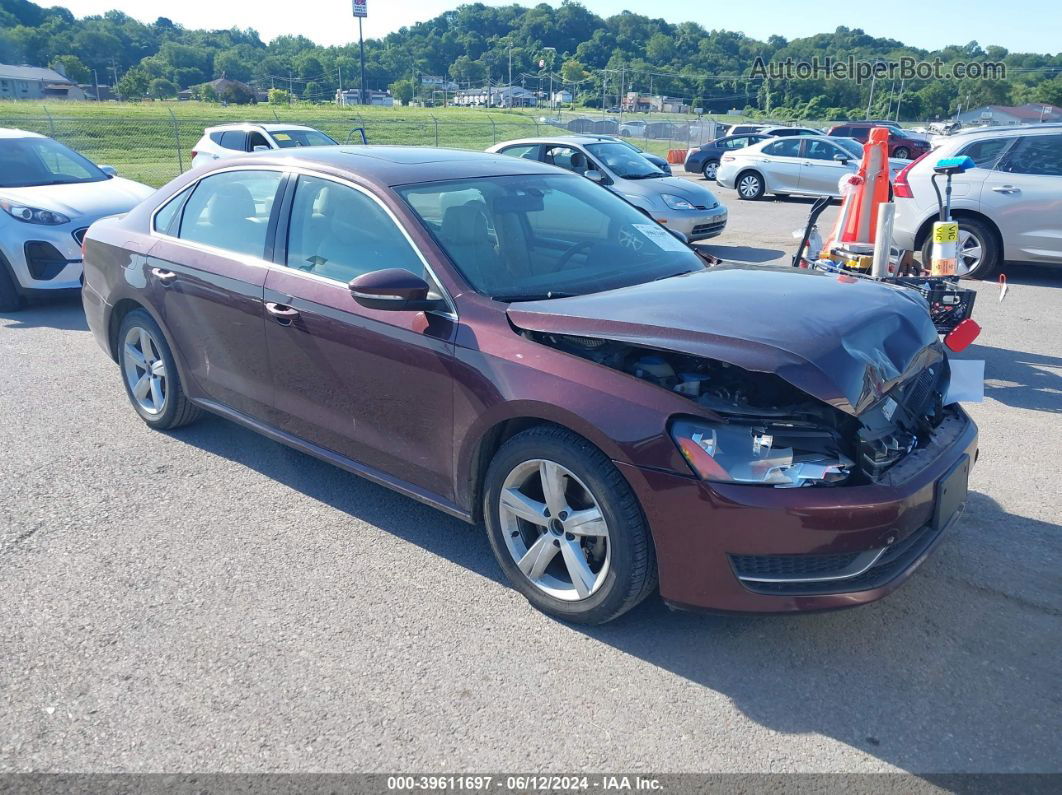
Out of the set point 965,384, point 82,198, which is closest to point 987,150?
point 965,384

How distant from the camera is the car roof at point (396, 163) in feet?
13.2

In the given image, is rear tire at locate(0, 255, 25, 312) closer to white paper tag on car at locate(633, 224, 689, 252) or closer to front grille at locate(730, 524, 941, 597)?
white paper tag on car at locate(633, 224, 689, 252)

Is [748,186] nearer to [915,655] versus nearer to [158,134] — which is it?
[915,655]

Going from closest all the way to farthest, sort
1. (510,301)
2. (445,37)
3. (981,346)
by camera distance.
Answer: (510,301), (981,346), (445,37)

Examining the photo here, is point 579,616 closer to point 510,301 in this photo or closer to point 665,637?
point 665,637

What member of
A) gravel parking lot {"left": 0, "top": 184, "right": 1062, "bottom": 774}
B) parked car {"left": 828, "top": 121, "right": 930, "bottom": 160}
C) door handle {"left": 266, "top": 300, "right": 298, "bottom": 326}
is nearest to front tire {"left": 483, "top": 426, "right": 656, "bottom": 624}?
gravel parking lot {"left": 0, "top": 184, "right": 1062, "bottom": 774}

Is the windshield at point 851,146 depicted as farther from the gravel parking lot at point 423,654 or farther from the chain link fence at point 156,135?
the gravel parking lot at point 423,654

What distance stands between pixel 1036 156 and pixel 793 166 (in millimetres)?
10588

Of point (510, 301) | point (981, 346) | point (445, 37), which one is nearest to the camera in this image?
point (510, 301)

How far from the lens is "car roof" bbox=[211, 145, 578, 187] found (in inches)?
159

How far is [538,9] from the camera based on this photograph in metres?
136

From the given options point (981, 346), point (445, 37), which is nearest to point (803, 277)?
point (981, 346)

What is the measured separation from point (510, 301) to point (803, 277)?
1351mm

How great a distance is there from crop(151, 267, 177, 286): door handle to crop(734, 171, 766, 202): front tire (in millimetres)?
17505
